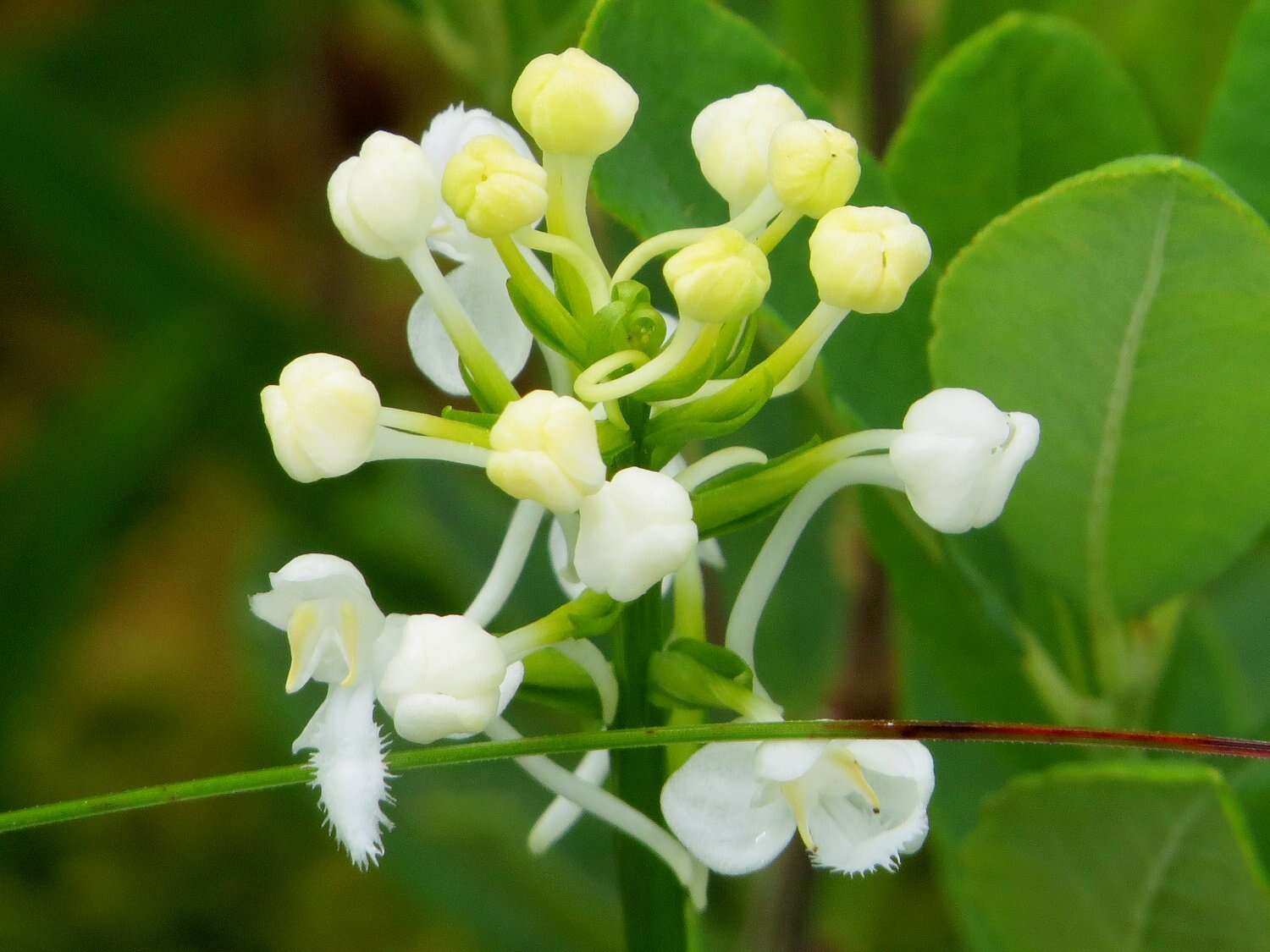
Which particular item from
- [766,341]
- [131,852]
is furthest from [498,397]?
[131,852]

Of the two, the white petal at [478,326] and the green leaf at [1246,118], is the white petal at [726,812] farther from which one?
the green leaf at [1246,118]

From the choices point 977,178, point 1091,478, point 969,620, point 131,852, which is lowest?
point 131,852

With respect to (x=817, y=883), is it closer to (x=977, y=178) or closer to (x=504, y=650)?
(x=977, y=178)

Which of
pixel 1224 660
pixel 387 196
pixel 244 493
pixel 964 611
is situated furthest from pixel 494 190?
pixel 244 493

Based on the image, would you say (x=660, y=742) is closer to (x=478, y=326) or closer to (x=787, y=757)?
(x=787, y=757)

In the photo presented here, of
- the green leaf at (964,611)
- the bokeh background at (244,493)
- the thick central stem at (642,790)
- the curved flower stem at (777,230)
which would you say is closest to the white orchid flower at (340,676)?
the thick central stem at (642,790)

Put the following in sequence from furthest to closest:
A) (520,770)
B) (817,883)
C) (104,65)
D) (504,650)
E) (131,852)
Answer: (104,65), (131,852), (520,770), (817,883), (504,650)

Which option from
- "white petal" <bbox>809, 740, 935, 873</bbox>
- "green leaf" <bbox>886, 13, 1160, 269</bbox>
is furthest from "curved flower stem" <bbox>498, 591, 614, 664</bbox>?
"green leaf" <bbox>886, 13, 1160, 269</bbox>
